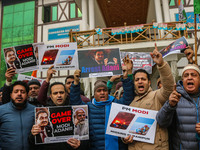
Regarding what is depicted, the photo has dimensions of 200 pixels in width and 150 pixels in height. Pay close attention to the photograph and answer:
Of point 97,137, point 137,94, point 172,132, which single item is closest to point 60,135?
point 97,137

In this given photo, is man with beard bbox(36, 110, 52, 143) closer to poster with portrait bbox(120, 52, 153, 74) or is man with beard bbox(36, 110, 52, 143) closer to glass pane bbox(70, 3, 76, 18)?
poster with portrait bbox(120, 52, 153, 74)

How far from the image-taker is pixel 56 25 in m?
15.4

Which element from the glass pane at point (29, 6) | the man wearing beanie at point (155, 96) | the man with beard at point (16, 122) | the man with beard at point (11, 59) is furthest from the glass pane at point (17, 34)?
the man wearing beanie at point (155, 96)

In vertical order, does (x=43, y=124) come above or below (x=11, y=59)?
below

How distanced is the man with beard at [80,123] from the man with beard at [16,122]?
0.66 m

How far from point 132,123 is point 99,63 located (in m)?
1.36

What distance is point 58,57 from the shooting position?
3.30 metres

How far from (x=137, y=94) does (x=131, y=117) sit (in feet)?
1.31

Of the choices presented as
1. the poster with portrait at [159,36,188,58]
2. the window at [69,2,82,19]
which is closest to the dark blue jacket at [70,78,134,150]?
the poster with portrait at [159,36,188,58]

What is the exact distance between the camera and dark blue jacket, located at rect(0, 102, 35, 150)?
94.1 inches

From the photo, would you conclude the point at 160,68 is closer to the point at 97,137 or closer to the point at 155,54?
the point at 155,54

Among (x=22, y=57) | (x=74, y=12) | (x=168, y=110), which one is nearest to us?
(x=168, y=110)

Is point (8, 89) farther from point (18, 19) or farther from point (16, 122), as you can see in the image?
point (18, 19)

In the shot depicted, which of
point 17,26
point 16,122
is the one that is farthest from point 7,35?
point 16,122
